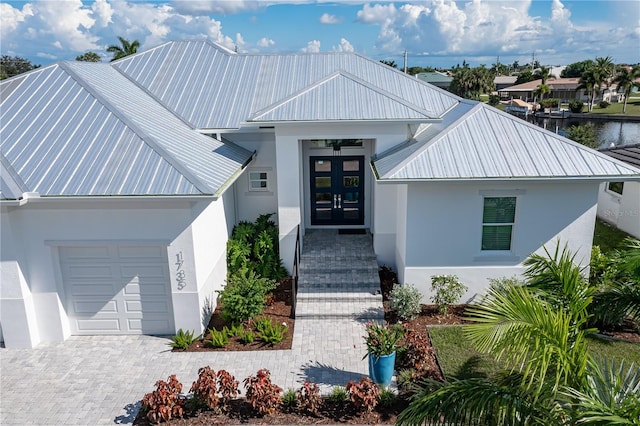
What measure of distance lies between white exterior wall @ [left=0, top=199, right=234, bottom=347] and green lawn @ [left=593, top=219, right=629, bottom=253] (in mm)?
13715

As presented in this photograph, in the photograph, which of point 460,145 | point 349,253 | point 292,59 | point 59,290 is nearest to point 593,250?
point 460,145

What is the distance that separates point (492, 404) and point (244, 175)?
11.5 m

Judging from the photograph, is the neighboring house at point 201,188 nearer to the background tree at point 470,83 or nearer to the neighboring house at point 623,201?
the neighboring house at point 623,201

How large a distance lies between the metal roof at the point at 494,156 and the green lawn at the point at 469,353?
12.5 feet

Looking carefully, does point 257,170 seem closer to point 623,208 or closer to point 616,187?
point 623,208

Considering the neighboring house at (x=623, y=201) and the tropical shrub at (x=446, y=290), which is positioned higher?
the neighboring house at (x=623, y=201)

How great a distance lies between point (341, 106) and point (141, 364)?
841 cm

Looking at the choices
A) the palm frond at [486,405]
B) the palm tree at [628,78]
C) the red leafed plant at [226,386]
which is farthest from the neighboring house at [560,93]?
the palm frond at [486,405]

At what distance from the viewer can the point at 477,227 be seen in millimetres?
11984

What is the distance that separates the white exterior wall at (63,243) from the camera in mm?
10227

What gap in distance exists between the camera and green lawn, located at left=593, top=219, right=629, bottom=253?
1625 centimetres

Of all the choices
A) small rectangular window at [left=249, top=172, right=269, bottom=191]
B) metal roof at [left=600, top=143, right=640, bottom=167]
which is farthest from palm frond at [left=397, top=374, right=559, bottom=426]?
metal roof at [left=600, top=143, right=640, bottom=167]

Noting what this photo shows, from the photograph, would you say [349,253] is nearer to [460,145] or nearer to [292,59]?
[460,145]

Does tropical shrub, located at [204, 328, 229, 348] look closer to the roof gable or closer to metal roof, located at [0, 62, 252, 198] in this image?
metal roof, located at [0, 62, 252, 198]
